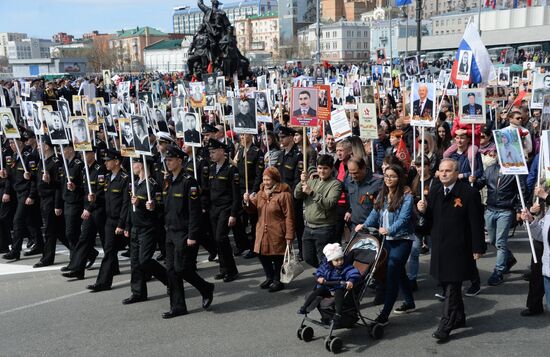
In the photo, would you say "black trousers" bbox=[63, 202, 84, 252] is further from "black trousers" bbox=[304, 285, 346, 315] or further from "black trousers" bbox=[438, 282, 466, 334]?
"black trousers" bbox=[438, 282, 466, 334]

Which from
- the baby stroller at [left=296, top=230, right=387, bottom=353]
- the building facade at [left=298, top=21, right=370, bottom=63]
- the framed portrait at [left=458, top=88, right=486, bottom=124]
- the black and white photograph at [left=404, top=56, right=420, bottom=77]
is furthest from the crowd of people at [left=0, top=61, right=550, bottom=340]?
the building facade at [left=298, top=21, right=370, bottom=63]

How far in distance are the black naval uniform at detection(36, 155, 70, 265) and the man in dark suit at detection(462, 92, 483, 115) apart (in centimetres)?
630

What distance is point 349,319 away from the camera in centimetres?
593

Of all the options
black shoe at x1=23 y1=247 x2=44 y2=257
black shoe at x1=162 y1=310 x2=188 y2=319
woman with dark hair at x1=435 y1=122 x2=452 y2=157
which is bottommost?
black shoe at x1=23 y1=247 x2=44 y2=257

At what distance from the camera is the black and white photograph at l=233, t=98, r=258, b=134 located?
9391mm

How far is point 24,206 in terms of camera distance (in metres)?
10.0

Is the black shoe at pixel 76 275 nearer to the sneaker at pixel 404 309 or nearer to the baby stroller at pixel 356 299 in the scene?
the baby stroller at pixel 356 299

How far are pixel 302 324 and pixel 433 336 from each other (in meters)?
1.29

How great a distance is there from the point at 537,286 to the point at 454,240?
4.12ft

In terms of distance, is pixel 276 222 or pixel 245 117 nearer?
pixel 276 222

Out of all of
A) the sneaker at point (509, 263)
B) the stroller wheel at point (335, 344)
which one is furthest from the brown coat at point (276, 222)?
the sneaker at point (509, 263)

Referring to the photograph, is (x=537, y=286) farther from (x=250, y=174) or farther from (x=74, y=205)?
(x=74, y=205)

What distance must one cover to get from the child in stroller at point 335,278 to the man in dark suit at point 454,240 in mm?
866

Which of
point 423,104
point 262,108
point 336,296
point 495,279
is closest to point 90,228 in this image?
point 262,108
